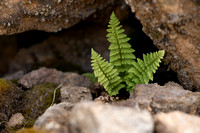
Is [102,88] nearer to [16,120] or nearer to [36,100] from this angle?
[36,100]

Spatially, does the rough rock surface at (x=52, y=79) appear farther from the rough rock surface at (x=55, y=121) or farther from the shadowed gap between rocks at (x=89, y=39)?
the rough rock surface at (x=55, y=121)

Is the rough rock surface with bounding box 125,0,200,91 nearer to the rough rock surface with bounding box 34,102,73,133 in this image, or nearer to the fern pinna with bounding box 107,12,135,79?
the fern pinna with bounding box 107,12,135,79

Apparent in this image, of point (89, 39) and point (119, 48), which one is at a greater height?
point (89, 39)

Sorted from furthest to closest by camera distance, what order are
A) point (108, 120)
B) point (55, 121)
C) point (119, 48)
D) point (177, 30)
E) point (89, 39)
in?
point (89, 39), point (119, 48), point (177, 30), point (55, 121), point (108, 120)

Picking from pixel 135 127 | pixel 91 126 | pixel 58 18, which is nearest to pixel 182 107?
pixel 135 127

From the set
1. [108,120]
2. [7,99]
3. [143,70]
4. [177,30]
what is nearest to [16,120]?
[7,99]

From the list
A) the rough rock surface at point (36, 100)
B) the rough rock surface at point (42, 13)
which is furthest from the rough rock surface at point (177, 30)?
the rough rock surface at point (36, 100)

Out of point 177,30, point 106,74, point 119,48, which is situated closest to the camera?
point 177,30
